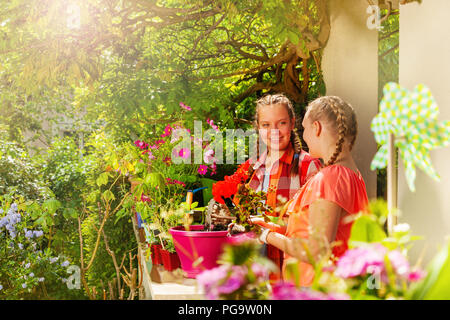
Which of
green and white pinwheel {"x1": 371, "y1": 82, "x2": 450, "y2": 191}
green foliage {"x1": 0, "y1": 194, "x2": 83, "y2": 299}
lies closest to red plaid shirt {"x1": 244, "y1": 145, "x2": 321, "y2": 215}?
green and white pinwheel {"x1": 371, "y1": 82, "x2": 450, "y2": 191}

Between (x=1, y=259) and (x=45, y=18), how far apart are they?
70.9 inches

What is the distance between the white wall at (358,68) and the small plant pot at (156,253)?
2.52 ft

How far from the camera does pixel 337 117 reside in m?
0.98

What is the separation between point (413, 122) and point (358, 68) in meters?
1.07

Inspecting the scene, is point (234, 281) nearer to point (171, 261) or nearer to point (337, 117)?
point (337, 117)

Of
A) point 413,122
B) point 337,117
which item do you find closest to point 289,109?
point 337,117

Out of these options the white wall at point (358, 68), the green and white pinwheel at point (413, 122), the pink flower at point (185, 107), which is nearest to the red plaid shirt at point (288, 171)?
the white wall at point (358, 68)

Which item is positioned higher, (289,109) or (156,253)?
(289,109)

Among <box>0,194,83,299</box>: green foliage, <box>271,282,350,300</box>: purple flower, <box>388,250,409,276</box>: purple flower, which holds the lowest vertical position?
<box>0,194,83,299</box>: green foliage

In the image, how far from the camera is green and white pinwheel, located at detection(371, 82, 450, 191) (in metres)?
0.51

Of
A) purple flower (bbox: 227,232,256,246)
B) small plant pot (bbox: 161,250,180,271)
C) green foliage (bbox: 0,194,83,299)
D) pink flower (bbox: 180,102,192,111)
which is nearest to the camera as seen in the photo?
purple flower (bbox: 227,232,256,246)

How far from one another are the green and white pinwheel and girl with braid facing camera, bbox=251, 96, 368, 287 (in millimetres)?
280

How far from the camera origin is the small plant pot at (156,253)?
4.56 ft

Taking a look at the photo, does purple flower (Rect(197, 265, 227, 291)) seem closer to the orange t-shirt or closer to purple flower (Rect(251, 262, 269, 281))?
purple flower (Rect(251, 262, 269, 281))
